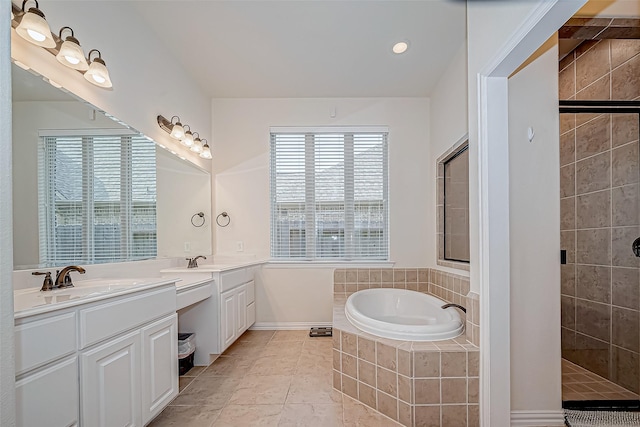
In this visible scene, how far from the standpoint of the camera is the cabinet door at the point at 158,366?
1.59m

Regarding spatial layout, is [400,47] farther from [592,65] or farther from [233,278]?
[233,278]

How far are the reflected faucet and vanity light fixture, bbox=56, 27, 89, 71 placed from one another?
1076mm

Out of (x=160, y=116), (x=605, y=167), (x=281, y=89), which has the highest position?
(x=281, y=89)

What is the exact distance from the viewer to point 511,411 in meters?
1.77

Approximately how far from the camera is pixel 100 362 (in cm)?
130

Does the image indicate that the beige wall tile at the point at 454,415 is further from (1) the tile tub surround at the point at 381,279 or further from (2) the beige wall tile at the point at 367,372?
(1) the tile tub surround at the point at 381,279

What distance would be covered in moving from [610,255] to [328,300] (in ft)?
8.45

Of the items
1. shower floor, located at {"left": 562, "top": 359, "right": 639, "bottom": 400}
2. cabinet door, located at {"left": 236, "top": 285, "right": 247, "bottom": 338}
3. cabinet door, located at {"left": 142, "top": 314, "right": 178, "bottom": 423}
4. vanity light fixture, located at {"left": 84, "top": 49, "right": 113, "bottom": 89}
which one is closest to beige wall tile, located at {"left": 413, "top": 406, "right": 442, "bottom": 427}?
shower floor, located at {"left": 562, "top": 359, "right": 639, "bottom": 400}

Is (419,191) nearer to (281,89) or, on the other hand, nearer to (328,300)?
(328,300)

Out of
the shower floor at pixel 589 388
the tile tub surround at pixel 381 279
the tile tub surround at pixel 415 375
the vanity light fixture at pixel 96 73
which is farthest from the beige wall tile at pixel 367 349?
the vanity light fixture at pixel 96 73

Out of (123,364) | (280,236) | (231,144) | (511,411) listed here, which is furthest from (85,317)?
(231,144)

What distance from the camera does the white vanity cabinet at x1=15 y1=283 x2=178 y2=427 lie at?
1.03m

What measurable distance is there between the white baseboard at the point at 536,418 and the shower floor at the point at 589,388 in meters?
0.32

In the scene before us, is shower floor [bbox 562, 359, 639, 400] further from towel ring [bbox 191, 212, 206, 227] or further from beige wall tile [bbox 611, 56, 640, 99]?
towel ring [bbox 191, 212, 206, 227]
